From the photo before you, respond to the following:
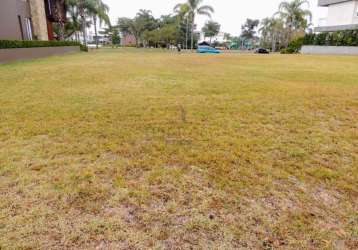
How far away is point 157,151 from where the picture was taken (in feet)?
10.9

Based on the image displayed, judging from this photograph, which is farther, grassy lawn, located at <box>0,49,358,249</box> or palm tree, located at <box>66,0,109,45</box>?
palm tree, located at <box>66,0,109,45</box>

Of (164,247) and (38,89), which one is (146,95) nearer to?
(38,89)

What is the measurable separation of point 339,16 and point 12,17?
3494cm

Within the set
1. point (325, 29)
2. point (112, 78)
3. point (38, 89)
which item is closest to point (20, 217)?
point (38, 89)

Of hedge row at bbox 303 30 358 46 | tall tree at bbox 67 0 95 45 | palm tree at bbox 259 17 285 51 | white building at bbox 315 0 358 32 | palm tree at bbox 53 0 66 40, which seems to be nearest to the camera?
palm tree at bbox 53 0 66 40

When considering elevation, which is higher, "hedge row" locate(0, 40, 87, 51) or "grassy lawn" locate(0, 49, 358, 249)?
"hedge row" locate(0, 40, 87, 51)

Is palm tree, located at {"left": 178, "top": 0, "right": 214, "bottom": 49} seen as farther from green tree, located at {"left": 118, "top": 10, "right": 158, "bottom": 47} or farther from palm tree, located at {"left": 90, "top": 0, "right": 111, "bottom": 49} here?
green tree, located at {"left": 118, "top": 10, "right": 158, "bottom": 47}

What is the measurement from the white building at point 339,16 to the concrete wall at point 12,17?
32.5m

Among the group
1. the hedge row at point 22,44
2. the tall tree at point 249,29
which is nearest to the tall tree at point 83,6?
the hedge row at point 22,44

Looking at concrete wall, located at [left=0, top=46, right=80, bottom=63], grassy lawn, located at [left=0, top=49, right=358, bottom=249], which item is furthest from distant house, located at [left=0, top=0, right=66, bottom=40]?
grassy lawn, located at [left=0, top=49, right=358, bottom=249]

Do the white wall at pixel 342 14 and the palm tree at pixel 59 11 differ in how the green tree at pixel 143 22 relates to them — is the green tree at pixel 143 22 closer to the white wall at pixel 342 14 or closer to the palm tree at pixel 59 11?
the palm tree at pixel 59 11

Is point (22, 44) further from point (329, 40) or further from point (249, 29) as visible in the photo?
point (249, 29)

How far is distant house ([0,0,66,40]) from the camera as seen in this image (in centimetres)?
1675

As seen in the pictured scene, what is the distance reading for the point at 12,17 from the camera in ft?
57.2
